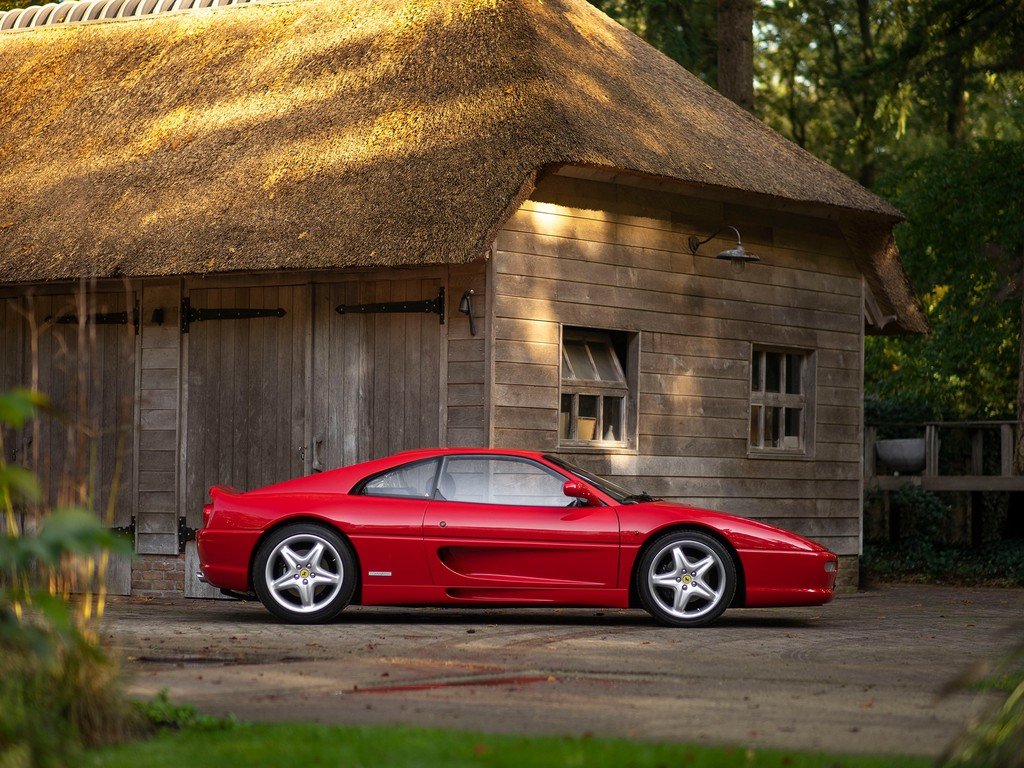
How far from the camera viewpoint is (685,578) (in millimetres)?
11094

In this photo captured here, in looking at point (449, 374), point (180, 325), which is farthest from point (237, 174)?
point (449, 374)

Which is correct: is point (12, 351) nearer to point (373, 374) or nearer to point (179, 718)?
point (373, 374)

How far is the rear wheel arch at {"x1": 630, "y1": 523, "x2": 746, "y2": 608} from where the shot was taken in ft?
36.2

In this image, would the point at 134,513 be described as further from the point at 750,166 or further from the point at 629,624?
the point at 750,166

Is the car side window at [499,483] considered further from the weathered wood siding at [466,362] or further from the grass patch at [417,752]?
the grass patch at [417,752]

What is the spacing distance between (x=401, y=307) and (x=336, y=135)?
6.20 feet

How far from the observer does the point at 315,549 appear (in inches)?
430

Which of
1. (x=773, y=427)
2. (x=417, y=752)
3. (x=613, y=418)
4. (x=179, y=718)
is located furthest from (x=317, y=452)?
(x=417, y=752)

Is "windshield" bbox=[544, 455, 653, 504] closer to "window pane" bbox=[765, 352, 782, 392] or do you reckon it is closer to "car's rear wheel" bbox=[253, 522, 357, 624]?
"car's rear wheel" bbox=[253, 522, 357, 624]

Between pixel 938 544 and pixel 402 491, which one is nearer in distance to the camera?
pixel 402 491

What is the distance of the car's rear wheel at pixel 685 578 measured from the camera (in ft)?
36.2

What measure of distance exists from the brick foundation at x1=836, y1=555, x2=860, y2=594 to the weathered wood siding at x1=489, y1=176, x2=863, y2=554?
5.0 inches

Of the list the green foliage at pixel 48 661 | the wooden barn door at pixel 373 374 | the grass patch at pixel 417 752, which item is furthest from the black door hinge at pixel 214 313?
the grass patch at pixel 417 752

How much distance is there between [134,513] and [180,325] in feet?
6.28
